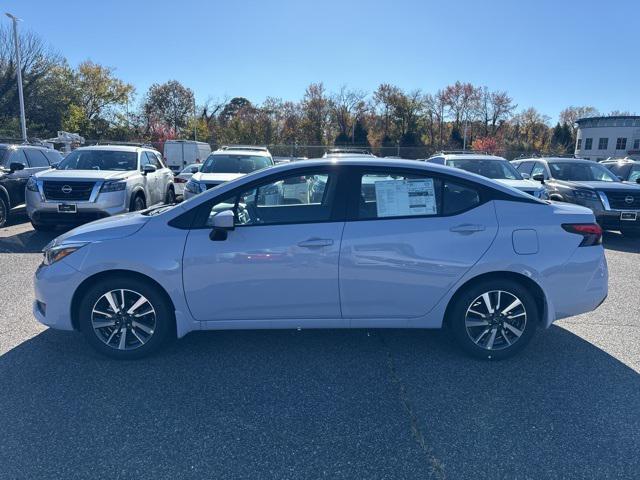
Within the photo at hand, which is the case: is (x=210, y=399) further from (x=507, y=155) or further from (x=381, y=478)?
(x=507, y=155)

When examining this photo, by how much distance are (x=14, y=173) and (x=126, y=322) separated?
845 cm

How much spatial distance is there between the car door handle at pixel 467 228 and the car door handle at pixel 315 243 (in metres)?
1.01

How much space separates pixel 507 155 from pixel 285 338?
121 ft

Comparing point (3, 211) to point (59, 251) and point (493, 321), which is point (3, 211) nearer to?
point (59, 251)

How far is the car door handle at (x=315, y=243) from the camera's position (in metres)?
3.64

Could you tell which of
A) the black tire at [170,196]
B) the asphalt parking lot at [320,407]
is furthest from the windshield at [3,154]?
the asphalt parking lot at [320,407]

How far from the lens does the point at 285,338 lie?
14.3 feet

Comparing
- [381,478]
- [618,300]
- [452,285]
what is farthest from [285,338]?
[618,300]

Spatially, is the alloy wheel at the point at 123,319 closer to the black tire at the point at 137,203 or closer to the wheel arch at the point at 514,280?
the wheel arch at the point at 514,280

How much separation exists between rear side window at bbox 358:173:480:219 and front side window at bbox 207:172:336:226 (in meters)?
0.32

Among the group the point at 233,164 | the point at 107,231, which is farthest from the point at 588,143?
the point at 107,231

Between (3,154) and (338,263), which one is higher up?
(3,154)

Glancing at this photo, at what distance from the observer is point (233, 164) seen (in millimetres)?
10586

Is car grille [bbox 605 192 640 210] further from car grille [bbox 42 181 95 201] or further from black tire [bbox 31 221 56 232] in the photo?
black tire [bbox 31 221 56 232]
